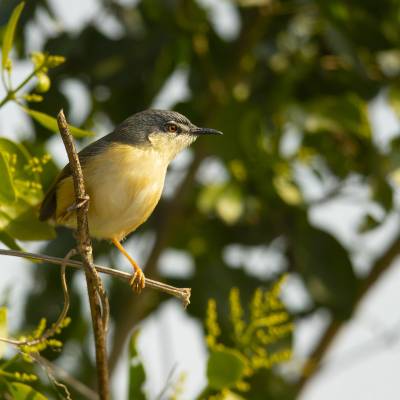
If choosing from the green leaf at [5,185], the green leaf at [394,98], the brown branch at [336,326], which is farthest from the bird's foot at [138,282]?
the green leaf at [394,98]

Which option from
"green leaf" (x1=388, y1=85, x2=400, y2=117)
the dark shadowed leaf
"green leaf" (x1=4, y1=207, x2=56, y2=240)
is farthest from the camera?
"green leaf" (x1=388, y1=85, x2=400, y2=117)

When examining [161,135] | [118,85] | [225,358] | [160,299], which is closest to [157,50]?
[118,85]

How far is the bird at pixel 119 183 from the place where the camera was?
354 cm

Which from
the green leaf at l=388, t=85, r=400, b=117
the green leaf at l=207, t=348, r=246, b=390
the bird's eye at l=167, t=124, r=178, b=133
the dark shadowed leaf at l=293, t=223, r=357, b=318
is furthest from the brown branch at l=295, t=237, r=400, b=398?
the green leaf at l=207, t=348, r=246, b=390

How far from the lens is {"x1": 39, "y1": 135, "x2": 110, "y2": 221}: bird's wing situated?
3.63 metres

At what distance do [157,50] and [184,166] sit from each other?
1.01m

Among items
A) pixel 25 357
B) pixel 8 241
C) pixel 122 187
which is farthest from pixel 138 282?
pixel 25 357

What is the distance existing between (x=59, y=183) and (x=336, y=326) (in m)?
2.45

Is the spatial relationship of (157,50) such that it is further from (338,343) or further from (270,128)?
(338,343)

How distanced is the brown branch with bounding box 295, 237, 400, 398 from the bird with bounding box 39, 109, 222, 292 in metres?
1.84

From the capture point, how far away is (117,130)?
396 centimetres

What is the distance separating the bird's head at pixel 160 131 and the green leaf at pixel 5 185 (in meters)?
1.22

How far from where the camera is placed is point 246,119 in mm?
4445

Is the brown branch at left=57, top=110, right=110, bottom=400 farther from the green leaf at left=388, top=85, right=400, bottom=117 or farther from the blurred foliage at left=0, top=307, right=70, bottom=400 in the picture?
the green leaf at left=388, top=85, right=400, bottom=117
